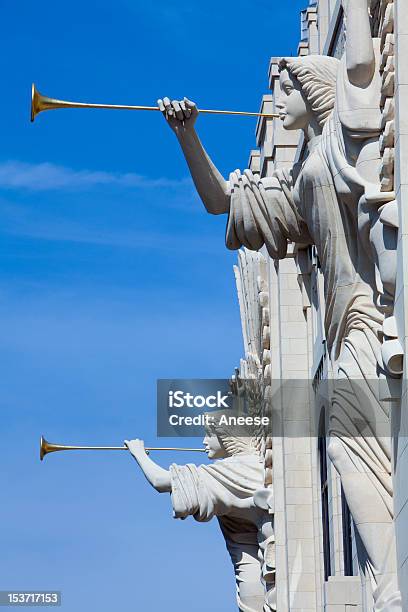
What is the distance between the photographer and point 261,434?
35625mm

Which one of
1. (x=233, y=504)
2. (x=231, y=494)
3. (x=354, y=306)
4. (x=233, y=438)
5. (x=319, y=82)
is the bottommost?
(x=233, y=504)

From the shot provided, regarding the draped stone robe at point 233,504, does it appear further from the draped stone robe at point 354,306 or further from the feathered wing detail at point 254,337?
the draped stone robe at point 354,306

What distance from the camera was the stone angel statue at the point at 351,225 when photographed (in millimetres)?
18906

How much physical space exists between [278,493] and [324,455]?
235 centimetres

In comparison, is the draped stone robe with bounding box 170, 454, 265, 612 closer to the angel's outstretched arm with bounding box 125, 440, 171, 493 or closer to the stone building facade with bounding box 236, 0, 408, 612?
the angel's outstretched arm with bounding box 125, 440, 171, 493

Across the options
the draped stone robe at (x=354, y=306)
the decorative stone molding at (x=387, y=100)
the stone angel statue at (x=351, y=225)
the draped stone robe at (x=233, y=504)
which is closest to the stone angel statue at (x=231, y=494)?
the draped stone robe at (x=233, y=504)

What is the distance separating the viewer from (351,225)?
19859 mm

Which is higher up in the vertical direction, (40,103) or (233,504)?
(40,103)

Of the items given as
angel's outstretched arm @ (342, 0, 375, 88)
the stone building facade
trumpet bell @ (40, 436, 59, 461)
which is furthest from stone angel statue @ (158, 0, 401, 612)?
trumpet bell @ (40, 436, 59, 461)

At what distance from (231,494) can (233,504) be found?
9.3 inches

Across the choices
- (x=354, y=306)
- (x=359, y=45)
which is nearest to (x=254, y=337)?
(x=354, y=306)

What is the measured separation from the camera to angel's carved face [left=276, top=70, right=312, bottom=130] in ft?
68.4

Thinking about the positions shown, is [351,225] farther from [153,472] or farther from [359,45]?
[153,472]

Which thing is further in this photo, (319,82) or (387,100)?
(319,82)
